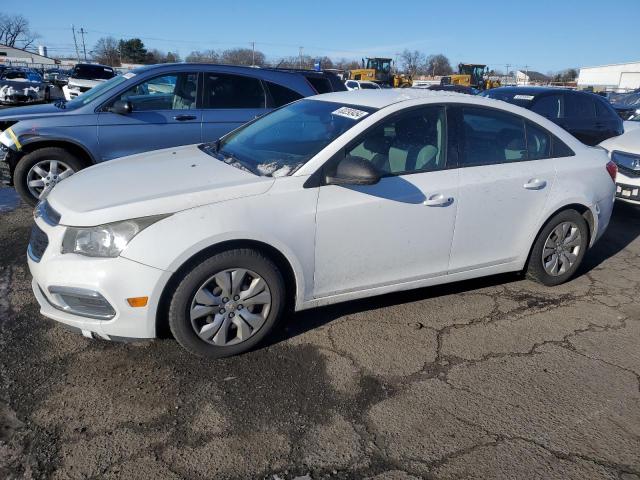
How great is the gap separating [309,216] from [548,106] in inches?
275

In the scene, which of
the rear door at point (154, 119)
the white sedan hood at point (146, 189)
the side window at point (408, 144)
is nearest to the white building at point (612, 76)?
the rear door at point (154, 119)

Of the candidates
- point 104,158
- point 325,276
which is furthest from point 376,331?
point 104,158

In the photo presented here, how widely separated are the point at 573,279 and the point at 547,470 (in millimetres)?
2790

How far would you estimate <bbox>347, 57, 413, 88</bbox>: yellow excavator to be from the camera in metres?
40.3

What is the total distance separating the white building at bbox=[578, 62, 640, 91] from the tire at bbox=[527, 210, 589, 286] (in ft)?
205

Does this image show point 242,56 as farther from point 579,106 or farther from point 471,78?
point 579,106

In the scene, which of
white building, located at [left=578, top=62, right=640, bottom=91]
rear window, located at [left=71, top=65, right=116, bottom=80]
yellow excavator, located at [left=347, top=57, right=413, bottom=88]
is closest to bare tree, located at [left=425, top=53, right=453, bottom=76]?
white building, located at [left=578, top=62, right=640, bottom=91]

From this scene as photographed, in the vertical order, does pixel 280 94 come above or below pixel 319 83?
below

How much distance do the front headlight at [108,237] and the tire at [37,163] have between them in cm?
341

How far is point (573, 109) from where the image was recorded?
8.89m

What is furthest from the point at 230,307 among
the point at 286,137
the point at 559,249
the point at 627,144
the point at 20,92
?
the point at 20,92

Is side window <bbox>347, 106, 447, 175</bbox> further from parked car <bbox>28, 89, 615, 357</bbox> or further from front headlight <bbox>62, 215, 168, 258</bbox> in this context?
front headlight <bbox>62, 215, 168, 258</bbox>

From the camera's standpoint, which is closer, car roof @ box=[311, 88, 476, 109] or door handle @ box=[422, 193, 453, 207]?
door handle @ box=[422, 193, 453, 207]

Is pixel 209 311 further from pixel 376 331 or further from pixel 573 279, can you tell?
pixel 573 279
